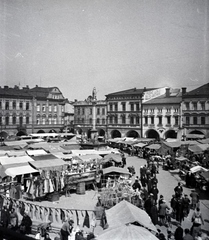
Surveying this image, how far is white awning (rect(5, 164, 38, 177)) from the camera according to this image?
13.6m

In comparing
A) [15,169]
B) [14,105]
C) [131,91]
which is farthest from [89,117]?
[15,169]

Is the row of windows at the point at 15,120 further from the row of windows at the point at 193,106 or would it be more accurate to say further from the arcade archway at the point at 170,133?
the row of windows at the point at 193,106

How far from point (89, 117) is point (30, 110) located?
12955mm

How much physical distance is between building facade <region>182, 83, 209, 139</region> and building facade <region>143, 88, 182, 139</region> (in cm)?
124

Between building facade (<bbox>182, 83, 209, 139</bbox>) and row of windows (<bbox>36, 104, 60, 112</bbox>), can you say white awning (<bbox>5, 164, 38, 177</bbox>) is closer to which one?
building facade (<bbox>182, 83, 209, 139</bbox>)

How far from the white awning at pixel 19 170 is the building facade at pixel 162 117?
1316 inches

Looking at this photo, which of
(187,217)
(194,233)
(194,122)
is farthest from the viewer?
(194,122)

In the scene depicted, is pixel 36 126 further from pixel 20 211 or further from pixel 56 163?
pixel 20 211

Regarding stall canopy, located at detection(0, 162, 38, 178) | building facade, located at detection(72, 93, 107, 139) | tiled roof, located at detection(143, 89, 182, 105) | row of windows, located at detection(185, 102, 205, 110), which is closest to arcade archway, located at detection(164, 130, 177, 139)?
row of windows, located at detection(185, 102, 205, 110)

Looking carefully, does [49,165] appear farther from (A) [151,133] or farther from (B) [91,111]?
(B) [91,111]

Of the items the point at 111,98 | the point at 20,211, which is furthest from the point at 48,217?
the point at 111,98

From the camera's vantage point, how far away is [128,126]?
50.7 m

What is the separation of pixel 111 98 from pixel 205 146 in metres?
32.6

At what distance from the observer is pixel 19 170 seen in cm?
1404
